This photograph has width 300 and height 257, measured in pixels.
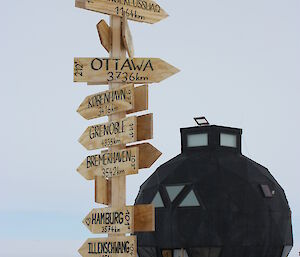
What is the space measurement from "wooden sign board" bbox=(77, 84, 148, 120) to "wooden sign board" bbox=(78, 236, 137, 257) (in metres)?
2.52

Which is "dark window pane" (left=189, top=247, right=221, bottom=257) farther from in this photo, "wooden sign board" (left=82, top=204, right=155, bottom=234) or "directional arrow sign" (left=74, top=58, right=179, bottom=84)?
"directional arrow sign" (left=74, top=58, right=179, bottom=84)

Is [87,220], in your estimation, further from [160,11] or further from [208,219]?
[208,219]

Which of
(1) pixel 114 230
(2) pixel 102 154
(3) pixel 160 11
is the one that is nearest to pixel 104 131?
(2) pixel 102 154

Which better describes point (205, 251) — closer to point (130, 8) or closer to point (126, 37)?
point (126, 37)

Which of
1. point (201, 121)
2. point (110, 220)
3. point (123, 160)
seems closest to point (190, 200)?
point (201, 121)

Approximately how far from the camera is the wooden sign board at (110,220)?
1091 cm

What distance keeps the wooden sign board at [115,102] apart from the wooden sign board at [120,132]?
253 millimetres

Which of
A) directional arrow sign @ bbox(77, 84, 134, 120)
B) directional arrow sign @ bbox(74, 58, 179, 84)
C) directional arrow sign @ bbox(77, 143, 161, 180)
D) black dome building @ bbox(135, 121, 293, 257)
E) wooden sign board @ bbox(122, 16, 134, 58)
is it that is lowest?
black dome building @ bbox(135, 121, 293, 257)

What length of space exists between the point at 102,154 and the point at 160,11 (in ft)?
11.4

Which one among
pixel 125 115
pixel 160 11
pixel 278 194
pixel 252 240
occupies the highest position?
pixel 160 11

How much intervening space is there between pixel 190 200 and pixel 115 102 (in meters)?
10.0

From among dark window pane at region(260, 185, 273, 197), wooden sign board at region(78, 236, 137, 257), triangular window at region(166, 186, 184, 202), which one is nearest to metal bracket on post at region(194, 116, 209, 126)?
triangular window at region(166, 186, 184, 202)

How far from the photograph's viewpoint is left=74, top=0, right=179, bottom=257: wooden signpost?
36.0 ft

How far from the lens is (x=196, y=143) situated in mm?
22609
